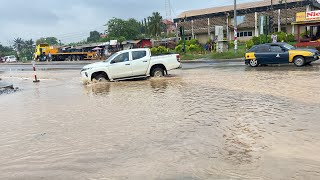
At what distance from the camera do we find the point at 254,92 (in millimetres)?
11148

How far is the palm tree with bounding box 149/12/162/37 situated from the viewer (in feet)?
285

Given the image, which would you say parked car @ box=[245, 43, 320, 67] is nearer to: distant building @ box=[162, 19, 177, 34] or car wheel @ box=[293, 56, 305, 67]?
car wheel @ box=[293, 56, 305, 67]

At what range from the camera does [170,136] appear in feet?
21.7

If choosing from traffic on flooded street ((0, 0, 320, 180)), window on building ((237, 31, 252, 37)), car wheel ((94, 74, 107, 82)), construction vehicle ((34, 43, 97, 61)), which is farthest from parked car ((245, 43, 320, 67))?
window on building ((237, 31, 252, 37))

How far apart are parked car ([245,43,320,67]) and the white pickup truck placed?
5.98m

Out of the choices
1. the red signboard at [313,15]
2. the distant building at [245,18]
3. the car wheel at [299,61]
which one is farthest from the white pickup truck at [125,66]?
the distant building at [245,18]

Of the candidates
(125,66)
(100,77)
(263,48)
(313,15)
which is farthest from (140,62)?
(313,15)

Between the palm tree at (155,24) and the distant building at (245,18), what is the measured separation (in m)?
10.8

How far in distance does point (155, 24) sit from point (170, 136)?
81.7 metres

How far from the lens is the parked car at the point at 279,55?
728 inches

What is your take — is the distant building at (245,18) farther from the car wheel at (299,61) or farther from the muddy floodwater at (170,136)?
the muddy floodwater at (170,136)

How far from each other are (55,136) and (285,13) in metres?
58.9

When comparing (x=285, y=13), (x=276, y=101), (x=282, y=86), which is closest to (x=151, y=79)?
(x=282, y=86)

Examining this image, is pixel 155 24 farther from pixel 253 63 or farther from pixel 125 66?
pixel 125 66
